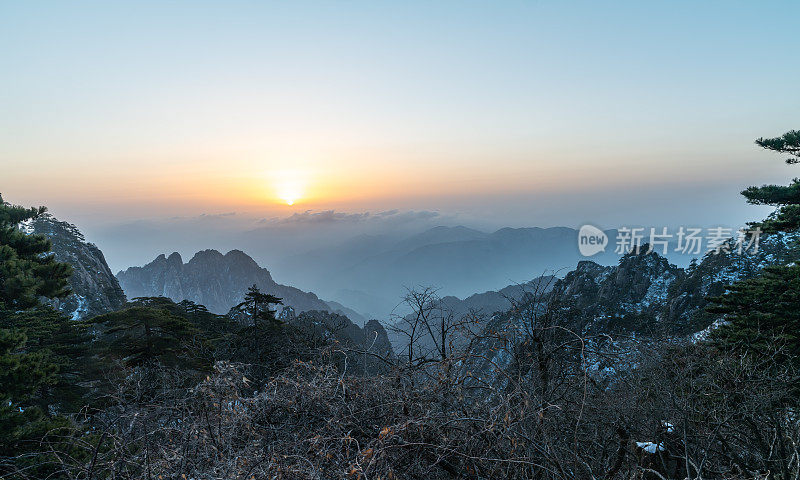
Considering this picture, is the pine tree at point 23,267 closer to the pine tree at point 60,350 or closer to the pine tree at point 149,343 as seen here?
the pine tree at point 60,350

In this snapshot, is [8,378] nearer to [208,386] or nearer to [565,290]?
[208,386]

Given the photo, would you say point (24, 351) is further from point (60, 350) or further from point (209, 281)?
point (209, 281)

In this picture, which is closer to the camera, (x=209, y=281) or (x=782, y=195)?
(x=782, y=195)

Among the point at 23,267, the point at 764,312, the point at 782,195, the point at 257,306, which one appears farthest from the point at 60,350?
the point at 782,195

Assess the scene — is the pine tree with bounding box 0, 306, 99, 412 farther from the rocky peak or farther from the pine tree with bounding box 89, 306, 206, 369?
the rocky peak

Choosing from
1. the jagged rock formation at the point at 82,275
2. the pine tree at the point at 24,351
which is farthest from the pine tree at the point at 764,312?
the jagged rock formation at the point at 82,275

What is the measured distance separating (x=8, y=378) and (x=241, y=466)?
10.3m

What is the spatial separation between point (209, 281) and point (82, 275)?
458 ft

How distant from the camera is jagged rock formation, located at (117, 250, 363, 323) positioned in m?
167

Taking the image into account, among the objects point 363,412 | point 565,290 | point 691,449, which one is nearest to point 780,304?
point 691,449

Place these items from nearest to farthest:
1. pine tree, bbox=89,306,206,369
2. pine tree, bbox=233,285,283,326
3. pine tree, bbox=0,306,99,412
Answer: pine tree, bbox=0,306,99,412 < pine tree, bbox=89,306,206,369 < pine tree, bbox=233,285,283,326

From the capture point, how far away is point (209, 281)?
183250 millimetres

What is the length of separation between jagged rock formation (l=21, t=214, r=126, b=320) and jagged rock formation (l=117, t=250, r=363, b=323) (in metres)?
93.3

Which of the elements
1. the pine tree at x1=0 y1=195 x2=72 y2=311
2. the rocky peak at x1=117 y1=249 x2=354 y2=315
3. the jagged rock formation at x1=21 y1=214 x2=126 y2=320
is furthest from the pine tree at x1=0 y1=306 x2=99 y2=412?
the rocky peak at x1=117 y1=249 x2=354 y2=315
